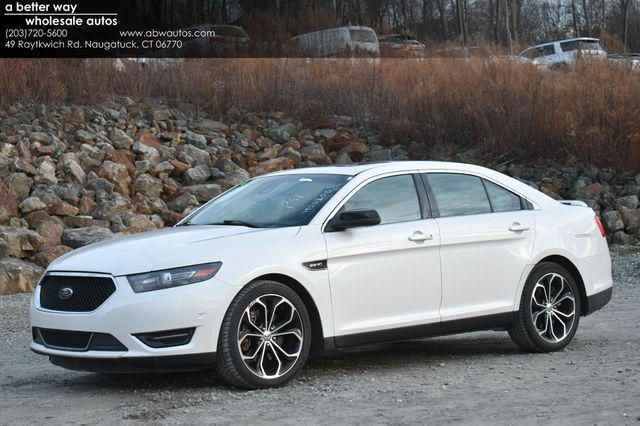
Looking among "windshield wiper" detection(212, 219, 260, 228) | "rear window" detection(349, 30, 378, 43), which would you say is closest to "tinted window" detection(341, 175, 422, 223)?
"windshield wiper" detection(212, 219, 260, 228)

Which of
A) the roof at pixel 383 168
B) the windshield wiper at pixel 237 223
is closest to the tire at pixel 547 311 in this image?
the roof at pixel 383 168

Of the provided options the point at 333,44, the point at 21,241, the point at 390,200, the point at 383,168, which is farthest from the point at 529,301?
the point at 333,44

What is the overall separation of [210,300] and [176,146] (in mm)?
15170

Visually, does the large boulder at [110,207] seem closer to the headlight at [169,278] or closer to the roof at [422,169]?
the roof at [422,169]

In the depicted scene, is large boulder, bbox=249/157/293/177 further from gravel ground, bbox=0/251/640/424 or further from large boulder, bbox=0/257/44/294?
gravel ground, bbox=0/251/640/424

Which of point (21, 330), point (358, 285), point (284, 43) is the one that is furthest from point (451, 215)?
point (284, 43)

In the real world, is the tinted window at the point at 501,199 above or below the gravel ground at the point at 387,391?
above

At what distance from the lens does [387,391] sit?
289 inches

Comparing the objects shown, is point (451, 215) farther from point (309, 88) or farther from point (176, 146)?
point (309, 88)

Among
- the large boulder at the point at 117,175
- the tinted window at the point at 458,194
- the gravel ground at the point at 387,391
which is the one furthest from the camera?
the large boulder at the point at 117,175

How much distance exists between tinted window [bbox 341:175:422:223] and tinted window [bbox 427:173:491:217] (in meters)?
0.23

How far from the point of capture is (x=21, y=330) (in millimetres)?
11406

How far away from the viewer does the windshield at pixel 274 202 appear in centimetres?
802

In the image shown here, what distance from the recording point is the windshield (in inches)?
316
